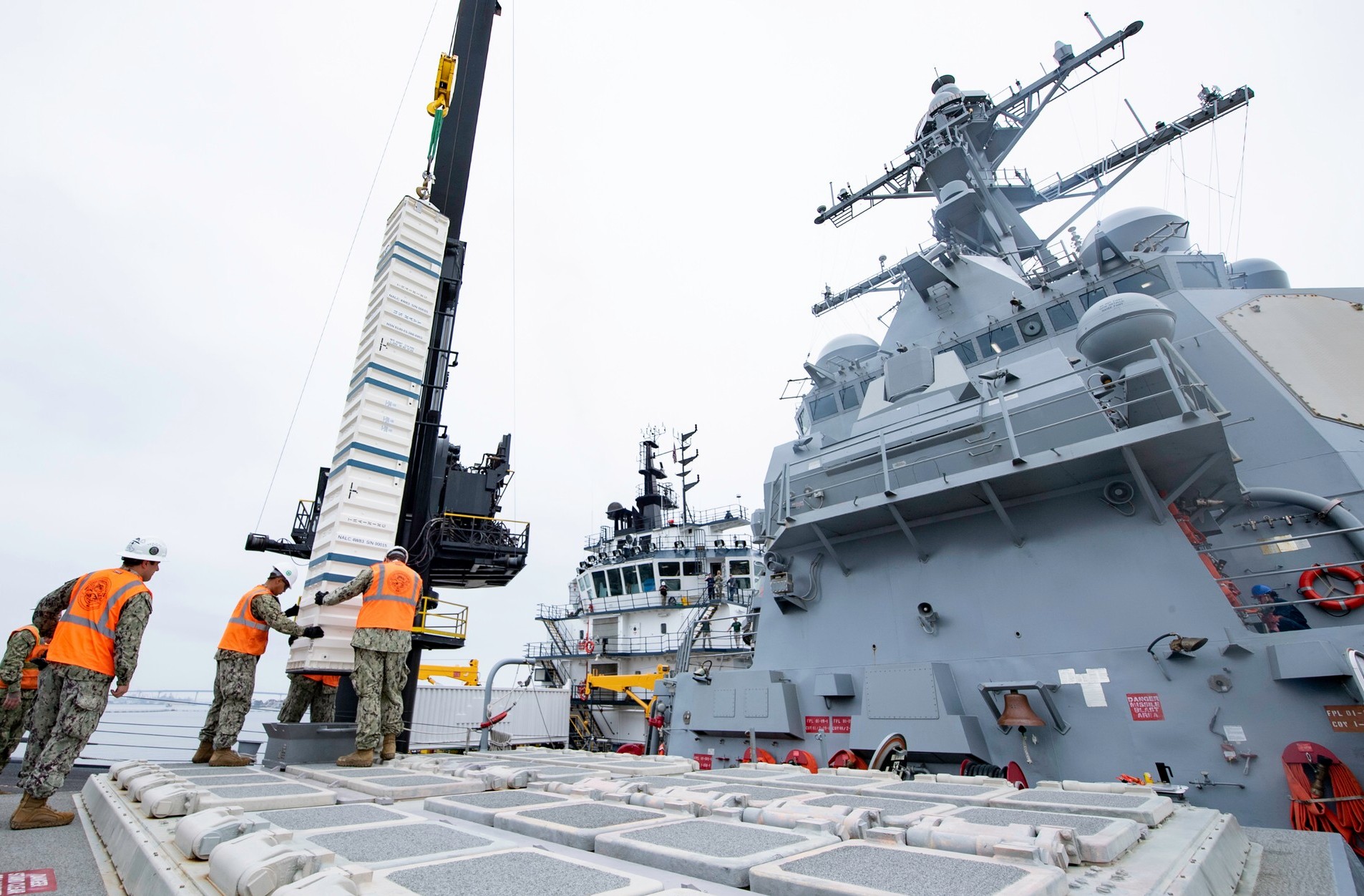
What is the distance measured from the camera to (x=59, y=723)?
11.7 ft

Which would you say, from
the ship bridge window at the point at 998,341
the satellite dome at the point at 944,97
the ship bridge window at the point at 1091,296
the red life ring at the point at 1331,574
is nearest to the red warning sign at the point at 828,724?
the red life ring at the point at 1331,574

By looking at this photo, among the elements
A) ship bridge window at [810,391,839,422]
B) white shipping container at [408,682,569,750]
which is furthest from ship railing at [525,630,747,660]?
ship bridge window at [810,391,839,422]

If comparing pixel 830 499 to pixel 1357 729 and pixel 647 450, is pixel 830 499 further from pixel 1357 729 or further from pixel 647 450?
pixel 647 450

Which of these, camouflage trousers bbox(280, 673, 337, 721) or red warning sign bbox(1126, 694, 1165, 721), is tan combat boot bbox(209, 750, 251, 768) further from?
red warning sign bbox(1126, 694, 1165, 721)

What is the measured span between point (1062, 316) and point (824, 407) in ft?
13.3

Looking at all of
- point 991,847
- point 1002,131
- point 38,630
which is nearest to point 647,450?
point 1002,131

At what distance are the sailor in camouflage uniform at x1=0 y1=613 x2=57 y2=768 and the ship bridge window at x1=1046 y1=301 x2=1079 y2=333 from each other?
12.8 m

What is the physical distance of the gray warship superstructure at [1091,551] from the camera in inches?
206

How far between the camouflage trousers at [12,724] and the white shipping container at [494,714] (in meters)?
6.78

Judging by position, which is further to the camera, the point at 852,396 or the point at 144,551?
the point at 852,396

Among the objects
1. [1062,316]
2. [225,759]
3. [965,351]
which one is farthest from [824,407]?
[225,759]

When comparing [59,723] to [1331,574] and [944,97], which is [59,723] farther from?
[944,97]

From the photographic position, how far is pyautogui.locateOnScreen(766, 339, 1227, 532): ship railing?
6078 millimetres

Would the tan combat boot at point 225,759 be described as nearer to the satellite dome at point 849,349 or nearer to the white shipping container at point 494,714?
the white shipping container at point 494,714
